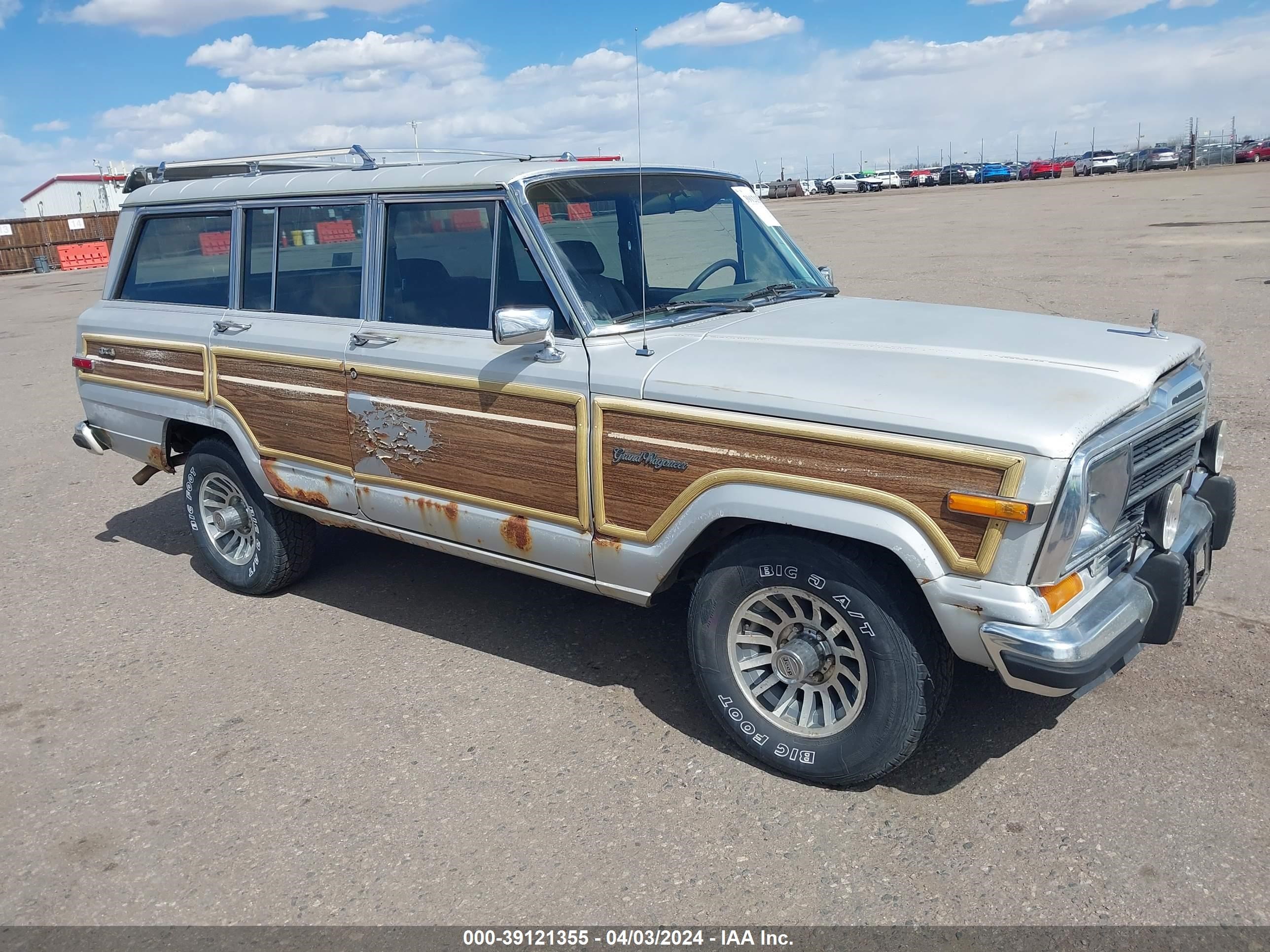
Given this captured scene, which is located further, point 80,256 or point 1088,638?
point 80,256

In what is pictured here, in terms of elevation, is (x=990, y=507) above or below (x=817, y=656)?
above

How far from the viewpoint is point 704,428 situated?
3.39 m

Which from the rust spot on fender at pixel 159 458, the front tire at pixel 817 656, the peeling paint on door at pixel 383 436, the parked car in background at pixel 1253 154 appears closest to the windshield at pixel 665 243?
the peeling paint on door at pixel 383 436

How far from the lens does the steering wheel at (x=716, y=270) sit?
14.8 ft

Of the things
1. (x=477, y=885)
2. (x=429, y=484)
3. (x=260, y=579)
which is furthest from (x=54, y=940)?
(x=260, y=579)

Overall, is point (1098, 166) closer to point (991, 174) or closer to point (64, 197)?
point (991, 174)

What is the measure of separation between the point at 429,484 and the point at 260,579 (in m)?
1.61

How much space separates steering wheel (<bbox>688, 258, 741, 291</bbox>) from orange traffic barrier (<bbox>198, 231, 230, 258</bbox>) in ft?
7.84

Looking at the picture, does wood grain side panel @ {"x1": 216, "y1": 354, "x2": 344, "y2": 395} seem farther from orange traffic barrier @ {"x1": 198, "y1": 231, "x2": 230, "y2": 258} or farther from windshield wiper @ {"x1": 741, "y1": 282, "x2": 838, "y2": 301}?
windshield wiper @ {"x1": 741, "y1": 282, "x2": 838, "y2": 301}

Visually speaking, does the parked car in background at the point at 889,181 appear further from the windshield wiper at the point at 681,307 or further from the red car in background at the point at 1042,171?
the windshield wiper at the point at 681,307

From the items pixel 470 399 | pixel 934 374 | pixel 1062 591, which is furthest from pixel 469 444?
pixel 1062 591

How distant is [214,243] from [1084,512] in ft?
14.1

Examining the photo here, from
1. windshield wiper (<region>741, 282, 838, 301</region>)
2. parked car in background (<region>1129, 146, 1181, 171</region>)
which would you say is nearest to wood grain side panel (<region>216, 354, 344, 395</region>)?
windshield wiper (<region>741, 282, 838, 301</region>)

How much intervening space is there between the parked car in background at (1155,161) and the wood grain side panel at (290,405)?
6735 centimetres
